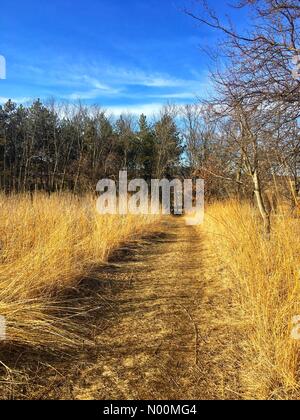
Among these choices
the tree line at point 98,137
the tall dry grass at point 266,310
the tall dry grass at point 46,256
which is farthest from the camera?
the tree line at point 98,137

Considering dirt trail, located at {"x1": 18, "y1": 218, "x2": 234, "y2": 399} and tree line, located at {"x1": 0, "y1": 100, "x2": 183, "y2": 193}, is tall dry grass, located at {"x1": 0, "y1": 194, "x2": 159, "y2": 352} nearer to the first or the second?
dirt trail, located at {"x1": 18, "y1": 218, "x2": 234, "y2": 399}

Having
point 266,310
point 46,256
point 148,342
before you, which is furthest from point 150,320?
point 46,256

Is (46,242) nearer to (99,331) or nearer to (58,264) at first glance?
(58,264)

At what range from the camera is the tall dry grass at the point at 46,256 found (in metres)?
3.01

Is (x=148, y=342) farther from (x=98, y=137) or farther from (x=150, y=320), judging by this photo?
(x=98, y=137)

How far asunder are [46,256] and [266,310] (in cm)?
258

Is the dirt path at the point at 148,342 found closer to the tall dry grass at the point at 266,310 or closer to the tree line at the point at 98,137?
the tall dry grass at the point at 266,310

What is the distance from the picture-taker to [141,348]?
2941 millimetres

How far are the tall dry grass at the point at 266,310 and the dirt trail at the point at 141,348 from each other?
13.1 inches

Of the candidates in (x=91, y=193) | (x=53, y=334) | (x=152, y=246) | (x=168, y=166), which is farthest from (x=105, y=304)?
(x=168, y=166)

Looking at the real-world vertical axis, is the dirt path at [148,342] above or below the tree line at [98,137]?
below

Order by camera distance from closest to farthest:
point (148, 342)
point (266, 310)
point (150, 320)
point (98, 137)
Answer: point (266, 310) → point (148, 342) → point (150, 320) → point (98, 137)

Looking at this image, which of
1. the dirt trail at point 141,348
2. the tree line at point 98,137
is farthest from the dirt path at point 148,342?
the tree line at point 98,137
